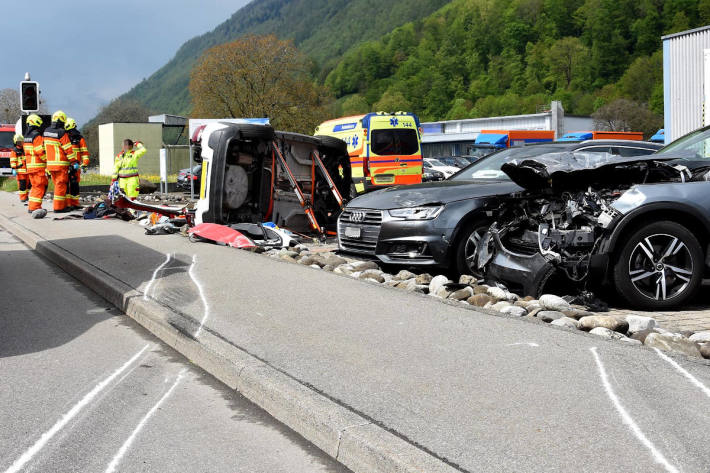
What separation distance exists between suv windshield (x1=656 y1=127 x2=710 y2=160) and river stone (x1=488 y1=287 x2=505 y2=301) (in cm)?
207

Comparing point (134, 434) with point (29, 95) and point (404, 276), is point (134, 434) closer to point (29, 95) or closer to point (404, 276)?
point (404, 276)

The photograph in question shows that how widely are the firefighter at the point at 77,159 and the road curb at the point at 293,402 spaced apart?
12774mm

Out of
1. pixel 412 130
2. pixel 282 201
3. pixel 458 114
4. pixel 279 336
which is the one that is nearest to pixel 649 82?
pixel 458 114

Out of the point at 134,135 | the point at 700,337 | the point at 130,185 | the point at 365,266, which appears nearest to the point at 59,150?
the point at 130,185

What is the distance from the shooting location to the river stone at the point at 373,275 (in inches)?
352

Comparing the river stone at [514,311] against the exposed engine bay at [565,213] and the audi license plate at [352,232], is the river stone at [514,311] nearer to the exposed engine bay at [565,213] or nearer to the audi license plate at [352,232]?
the exposed engine bay at [565,213]

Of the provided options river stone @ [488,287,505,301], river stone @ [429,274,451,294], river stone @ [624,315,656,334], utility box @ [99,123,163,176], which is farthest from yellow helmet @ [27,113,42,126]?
utility box @ [99,123,163,176]

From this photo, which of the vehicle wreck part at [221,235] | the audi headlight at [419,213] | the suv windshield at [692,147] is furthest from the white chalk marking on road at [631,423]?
the vehicle wreck part at [221,235]

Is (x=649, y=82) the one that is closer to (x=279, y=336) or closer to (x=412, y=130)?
(x=412, y=130)

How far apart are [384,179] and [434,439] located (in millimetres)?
16105

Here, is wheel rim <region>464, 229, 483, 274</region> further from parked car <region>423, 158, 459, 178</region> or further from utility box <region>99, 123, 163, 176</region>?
utility box <region>99, 123, 163, 176</region>

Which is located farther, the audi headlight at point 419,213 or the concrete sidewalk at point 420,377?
the audi headlight at point 419,213

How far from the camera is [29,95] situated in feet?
64.0

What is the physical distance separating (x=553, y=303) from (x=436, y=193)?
2334 millimetres
